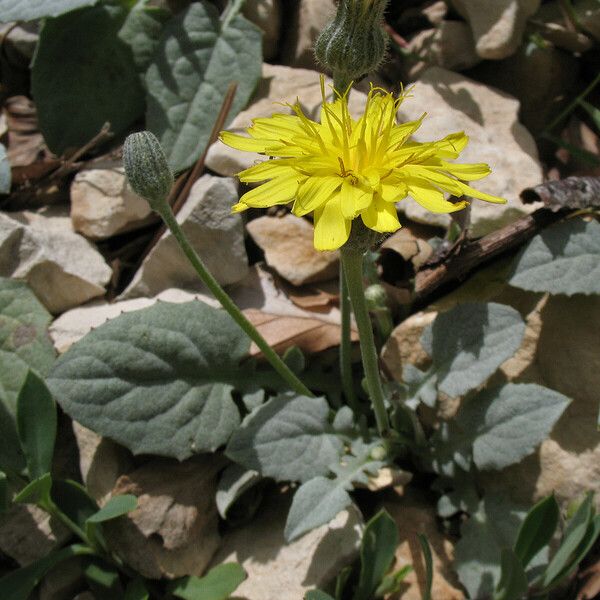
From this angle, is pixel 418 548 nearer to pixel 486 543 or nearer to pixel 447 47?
pixel 486 543

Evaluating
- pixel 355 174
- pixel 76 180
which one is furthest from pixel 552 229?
pixel 76 180

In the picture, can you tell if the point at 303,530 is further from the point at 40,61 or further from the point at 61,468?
the point at 40,61

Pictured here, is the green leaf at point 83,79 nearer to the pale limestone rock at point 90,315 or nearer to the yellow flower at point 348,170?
the pale limestone rock at point 90,315

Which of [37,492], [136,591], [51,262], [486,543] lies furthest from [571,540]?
[51,262]

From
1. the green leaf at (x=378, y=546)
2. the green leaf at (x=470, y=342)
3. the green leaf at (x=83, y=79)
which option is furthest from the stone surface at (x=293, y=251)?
the green leaf at (x=378, y=546)

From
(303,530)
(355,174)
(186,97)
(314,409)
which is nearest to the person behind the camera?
(355,174)

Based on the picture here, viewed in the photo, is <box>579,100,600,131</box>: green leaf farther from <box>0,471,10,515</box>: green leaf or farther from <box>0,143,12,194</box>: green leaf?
<box>0,471,10,515</box>: green leaf

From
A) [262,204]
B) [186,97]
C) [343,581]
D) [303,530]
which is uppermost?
[262,204]

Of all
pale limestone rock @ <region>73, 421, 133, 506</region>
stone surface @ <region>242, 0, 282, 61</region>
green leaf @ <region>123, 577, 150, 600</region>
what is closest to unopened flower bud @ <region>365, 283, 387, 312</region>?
pale limestone rock @ <region>73, 421, 133, 506</region>
